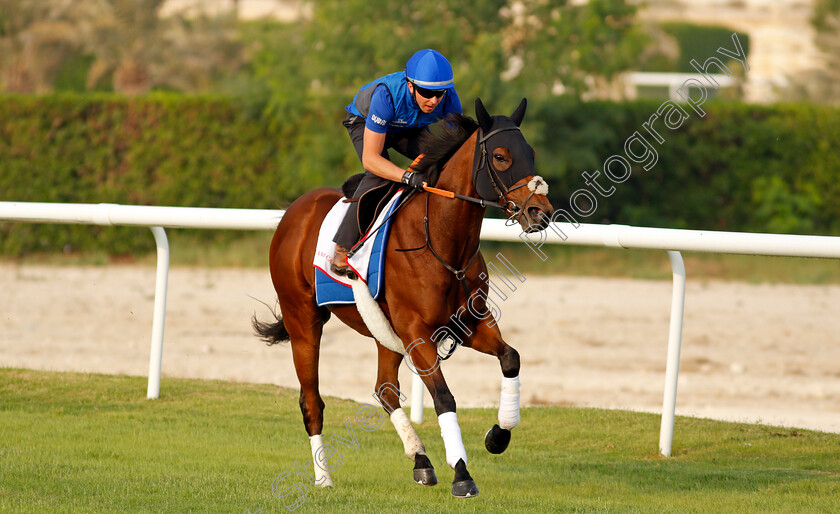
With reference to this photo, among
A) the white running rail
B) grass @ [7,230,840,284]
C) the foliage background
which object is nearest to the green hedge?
the foliage background

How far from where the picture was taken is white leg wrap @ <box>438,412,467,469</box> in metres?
4.06

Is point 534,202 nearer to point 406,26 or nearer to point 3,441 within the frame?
point 3,441

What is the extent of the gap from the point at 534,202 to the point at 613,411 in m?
2.91

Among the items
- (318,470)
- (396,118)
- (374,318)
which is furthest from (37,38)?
(374,318)

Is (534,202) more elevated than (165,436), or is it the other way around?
(534,202)

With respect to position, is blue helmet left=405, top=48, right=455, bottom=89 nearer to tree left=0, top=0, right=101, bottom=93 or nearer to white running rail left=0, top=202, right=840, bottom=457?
white running rail left=0, top=202, right=840, bottom=457

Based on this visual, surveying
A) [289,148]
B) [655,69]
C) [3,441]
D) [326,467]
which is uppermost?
[326,467]

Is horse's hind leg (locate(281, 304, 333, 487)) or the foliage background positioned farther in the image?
the foliage background

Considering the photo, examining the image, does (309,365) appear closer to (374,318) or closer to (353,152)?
(374,318)

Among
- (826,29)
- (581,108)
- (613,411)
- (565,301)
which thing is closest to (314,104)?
(581,108)

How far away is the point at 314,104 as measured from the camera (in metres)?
14.8

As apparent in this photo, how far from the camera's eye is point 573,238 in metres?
5.50

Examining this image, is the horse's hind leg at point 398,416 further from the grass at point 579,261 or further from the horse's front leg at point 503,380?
the grass at point 579,261

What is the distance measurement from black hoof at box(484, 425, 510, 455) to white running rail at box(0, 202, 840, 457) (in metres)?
1.00
